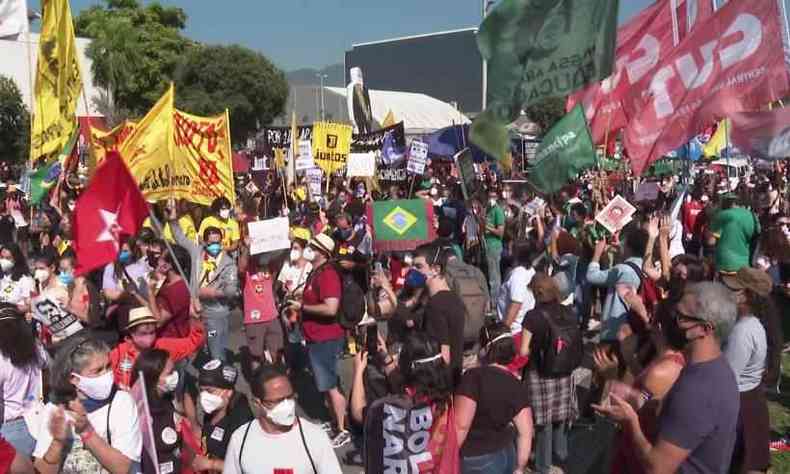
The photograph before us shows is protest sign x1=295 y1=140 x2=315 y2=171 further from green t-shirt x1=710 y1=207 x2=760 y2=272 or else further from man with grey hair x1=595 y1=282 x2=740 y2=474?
man with grey hair x1=595 y1=282 x2=740 y2=474

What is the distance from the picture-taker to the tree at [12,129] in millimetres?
34781

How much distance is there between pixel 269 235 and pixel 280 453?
13.4 feet

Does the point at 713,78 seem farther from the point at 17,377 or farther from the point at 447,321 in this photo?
the point at 17,377

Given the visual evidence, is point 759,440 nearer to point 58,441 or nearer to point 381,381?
point 381,381

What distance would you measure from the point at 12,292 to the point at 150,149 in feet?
7.64

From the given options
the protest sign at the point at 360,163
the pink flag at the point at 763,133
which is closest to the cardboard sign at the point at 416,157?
the protest sign at the point at 360,163

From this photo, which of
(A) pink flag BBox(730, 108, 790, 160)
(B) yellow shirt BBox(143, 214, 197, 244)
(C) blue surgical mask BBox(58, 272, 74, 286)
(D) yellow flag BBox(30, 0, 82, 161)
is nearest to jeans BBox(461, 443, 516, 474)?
(C) blue surgical mask BBox(58, 272, 74, 286)

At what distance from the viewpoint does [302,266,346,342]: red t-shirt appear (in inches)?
251

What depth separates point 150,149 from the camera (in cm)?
885

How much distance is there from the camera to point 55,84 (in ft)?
32.0

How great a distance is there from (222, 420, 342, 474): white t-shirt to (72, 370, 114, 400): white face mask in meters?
0.73

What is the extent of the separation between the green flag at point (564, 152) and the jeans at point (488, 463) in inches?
161

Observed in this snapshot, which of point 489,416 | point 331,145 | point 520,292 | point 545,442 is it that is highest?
point 331,145

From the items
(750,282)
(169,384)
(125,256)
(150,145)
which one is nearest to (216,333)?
(125,256)
